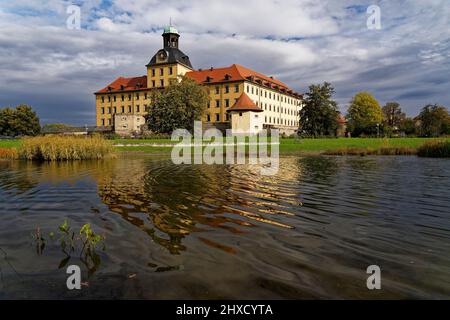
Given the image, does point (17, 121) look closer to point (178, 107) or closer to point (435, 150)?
point (178, 107)

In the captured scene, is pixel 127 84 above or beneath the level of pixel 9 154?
above

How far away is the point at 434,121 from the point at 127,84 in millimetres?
78999

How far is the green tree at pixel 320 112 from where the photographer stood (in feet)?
220

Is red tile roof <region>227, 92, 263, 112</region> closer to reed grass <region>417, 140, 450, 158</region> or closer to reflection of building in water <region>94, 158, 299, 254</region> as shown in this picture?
reed grass <region>417, 140, 450, 158</region>

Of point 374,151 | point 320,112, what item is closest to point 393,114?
point 320,112

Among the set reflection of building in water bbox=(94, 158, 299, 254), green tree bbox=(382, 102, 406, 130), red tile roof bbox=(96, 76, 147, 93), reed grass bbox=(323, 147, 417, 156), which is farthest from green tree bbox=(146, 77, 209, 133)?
green tree bbox=(382, 102, 406, 130)

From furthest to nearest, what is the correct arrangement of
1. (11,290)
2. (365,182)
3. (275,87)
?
(275,87), (365,182), (11,290)

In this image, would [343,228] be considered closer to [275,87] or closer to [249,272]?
[249,272]

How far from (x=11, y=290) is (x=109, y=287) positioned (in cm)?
126

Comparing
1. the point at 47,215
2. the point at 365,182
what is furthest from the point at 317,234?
the point at 365,182

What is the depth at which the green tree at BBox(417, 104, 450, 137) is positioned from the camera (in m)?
65.9

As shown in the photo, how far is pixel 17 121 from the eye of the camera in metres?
82.9

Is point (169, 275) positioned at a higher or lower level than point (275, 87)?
lower
